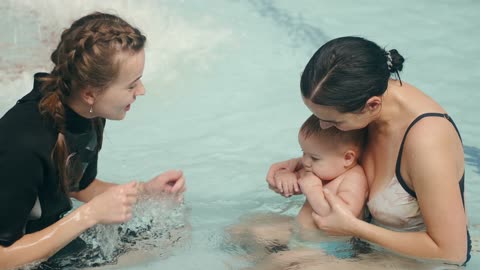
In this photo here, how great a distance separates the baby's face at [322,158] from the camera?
3.24 m

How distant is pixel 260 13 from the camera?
6.69m

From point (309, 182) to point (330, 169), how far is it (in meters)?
0.11

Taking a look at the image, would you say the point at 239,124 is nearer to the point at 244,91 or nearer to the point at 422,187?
the point at 244,91

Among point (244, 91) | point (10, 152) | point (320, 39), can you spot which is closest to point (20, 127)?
point (10, 152)

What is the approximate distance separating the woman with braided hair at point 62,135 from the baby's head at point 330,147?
2.55 feet

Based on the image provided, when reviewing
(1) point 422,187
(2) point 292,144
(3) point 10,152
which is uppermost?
(3) point 10,152

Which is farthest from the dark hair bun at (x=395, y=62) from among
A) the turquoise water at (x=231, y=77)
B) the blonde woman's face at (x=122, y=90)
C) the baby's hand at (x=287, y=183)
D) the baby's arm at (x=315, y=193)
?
the turquoise water at (x=231, y=77)

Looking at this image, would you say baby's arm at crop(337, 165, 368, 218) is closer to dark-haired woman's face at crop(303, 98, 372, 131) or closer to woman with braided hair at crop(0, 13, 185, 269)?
dark-haired woman's face at crop(303, 98, 372, 131)

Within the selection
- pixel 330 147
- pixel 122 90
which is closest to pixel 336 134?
pixel 330 147

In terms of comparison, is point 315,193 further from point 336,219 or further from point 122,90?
point 122,90

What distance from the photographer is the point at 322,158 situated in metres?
3.27

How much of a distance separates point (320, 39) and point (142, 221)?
321 centimetres

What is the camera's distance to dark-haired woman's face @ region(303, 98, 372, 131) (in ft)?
9.51

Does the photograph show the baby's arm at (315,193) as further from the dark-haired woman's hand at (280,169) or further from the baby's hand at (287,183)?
the dark-haired woman's hand at (280,169)
